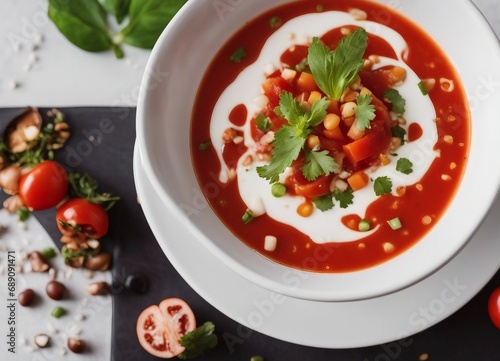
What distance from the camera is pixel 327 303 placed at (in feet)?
9.37

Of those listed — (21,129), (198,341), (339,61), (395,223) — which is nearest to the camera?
(339,61)

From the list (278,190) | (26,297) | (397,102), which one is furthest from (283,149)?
(26,297)

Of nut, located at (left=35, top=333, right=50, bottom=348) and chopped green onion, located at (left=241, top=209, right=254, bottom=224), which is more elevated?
chopped green onion, located at (left=241, top=209, right=254, bottom=224)

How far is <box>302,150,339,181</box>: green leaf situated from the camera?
269 cm

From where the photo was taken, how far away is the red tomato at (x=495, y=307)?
9.76ft

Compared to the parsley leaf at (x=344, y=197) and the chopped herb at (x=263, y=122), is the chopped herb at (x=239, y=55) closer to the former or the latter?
the chopped herb at (x=263, y=122)

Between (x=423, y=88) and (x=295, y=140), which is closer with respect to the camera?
(x=295, y=140)

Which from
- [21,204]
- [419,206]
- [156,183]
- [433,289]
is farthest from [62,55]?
[433,289]

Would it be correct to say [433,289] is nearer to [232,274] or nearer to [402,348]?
[402,348]

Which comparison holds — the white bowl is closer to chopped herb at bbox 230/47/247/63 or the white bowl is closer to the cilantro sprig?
chopped herb at bbox 230/47/247/63

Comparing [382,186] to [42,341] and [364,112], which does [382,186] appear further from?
[42,341]

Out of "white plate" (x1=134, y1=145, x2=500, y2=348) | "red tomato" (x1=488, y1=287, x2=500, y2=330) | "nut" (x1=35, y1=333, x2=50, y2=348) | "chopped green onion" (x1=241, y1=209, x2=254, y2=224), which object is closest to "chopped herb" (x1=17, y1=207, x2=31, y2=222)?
"nut" (x1=35, y1=333, x2=50, y2=348)

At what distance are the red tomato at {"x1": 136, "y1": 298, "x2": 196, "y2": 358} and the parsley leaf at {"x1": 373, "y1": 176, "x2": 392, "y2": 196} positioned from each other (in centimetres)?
106

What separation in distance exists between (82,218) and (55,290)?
0.39 metres
